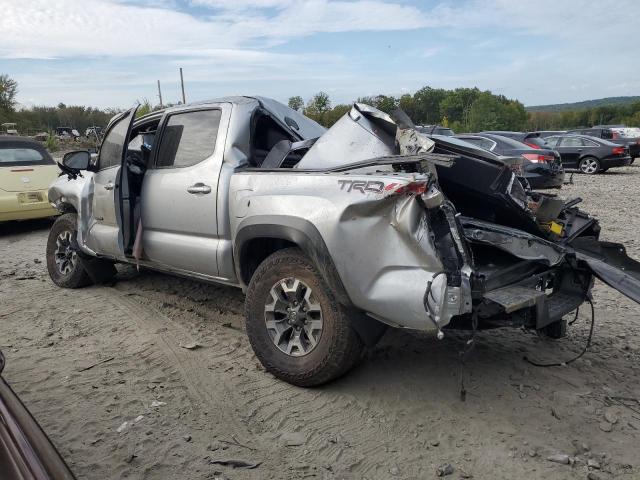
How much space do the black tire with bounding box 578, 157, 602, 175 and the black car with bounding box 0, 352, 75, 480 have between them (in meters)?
20.3

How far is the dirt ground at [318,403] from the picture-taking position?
2.97 metres

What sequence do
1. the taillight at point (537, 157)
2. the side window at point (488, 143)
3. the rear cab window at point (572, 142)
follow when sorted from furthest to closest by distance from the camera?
the rear cab window at point (572, 142), the side window at point (488, 143), the taillight at point (537, 157)

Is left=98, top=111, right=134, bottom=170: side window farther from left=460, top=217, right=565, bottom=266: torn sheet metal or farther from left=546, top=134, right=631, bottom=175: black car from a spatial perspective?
left=546, top=134, right=631, bottom=175: black car

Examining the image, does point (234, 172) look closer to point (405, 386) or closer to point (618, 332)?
point (405, 386)

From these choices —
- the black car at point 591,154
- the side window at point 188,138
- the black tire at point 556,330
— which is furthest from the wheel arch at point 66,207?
the black car at point 591,154

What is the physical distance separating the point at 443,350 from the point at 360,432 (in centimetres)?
130

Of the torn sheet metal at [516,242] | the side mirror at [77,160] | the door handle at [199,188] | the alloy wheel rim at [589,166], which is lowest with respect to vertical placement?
the alloy wheel rim at [589,166]

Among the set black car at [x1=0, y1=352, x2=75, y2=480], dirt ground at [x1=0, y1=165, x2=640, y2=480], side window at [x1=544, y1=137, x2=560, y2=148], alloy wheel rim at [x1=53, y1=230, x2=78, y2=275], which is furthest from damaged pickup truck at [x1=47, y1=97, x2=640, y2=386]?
side window at [x1=544, y1=137, x2=560, y2=148]

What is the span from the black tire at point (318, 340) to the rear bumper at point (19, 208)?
660 centimetres

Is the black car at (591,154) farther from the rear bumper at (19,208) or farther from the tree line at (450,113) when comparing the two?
the rear bumper at (19,208)

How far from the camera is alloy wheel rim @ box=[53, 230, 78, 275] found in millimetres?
6098

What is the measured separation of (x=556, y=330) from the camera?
4.30 metres

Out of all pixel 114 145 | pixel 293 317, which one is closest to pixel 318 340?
pixel 293 317

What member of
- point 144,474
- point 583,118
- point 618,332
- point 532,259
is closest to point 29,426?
point 144,474
